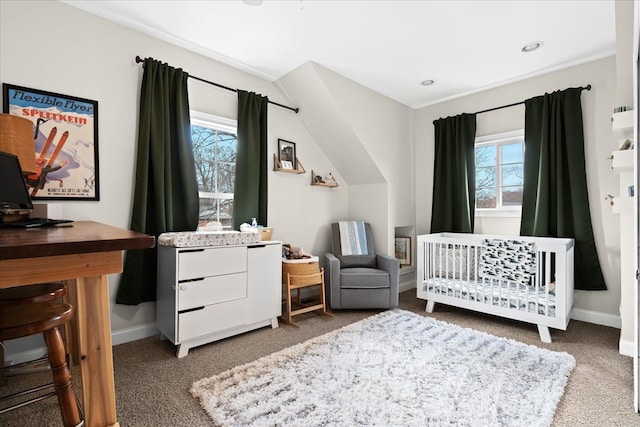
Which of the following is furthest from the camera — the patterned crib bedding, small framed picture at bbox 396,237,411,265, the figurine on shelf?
small framed picture at bbox 396,237,411,265

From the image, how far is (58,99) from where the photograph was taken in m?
2.16

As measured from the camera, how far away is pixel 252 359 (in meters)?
2.15

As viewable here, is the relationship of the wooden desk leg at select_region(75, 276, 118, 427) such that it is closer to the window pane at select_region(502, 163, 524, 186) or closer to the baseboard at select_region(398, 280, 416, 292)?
the baseboard at select_region(398, 280, 416, 292)

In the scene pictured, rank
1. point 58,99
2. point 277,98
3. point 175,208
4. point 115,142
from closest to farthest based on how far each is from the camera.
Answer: point 58,99 → point 115,142 → point 175,208 → point 277,98

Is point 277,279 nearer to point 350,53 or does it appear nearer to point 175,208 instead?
point 175,208

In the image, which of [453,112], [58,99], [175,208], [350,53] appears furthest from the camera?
[453,112]

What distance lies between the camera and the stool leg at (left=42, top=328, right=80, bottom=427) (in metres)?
1.15

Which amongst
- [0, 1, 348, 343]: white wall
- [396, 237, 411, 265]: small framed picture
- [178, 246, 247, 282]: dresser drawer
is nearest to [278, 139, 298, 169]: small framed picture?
[0, 1, 348, 343]: white wall

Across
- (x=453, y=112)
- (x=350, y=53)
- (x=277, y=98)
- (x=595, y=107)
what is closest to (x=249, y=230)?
(x=277, y=98)

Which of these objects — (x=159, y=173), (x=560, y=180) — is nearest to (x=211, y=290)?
(x=159, y=173)

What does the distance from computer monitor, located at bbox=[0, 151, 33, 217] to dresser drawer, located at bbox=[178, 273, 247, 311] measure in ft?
3.18

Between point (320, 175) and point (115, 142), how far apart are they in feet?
7.01

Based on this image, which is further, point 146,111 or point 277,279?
point 277,279

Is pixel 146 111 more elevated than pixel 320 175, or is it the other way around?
pixel 146 111
